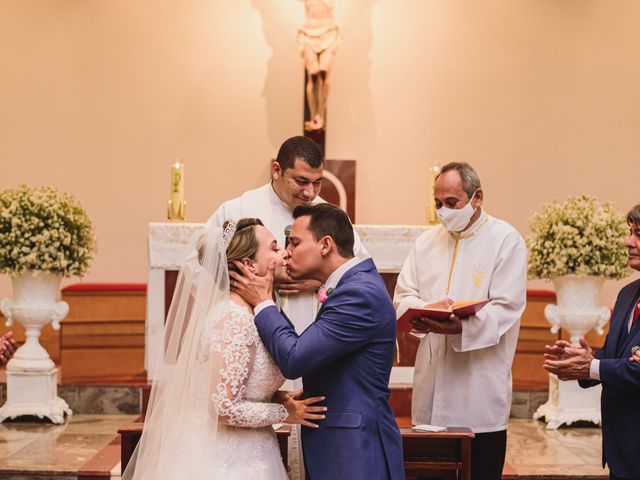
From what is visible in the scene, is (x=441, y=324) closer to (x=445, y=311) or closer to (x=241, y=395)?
(x=445, y=311)

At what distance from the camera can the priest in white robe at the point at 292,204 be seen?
4.38m

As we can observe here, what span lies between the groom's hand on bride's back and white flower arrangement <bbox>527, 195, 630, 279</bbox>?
155 inches

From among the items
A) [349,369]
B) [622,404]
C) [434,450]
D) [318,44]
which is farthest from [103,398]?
[622,404]

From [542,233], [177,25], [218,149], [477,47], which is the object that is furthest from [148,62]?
[542,233]

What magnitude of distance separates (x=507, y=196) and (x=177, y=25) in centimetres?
379

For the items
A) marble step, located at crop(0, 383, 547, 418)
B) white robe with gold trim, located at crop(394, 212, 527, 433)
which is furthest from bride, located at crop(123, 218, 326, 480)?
marble step, located at crop(0, 383, 547, 418)

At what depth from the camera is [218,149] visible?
30.3ft

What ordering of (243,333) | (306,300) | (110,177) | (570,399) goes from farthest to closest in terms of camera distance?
(110,177) < (570,399) < (306,300) < (243,333)

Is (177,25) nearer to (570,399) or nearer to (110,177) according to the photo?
(110,177)

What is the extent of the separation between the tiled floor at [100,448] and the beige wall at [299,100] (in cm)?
276

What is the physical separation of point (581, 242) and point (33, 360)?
4.19 meters

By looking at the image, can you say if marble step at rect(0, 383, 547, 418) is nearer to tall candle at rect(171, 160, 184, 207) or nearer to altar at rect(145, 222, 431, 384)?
altar at rect(145, 222, 431, 384)

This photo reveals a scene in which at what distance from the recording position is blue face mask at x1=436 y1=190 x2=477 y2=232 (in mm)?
4520

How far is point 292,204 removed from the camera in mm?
4641
